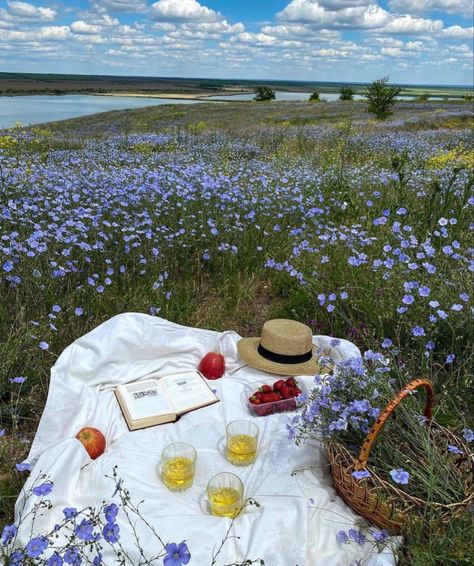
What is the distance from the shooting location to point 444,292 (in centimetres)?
329

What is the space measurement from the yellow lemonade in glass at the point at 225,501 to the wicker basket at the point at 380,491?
0.47 m

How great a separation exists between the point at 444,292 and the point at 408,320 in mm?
306

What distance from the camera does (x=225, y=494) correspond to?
87.4 inches

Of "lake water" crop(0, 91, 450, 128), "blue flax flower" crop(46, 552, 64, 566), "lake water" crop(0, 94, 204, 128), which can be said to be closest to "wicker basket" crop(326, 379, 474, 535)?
"blue flax flower" crop(46, 552, 64, 566)

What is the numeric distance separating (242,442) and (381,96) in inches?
998

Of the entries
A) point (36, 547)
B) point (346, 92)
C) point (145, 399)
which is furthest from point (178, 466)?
point (346, 92)

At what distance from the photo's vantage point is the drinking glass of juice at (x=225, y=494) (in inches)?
86.4

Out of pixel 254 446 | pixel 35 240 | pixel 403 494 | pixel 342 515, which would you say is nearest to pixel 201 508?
pixel 254 446

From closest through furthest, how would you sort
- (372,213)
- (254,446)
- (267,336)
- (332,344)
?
(254,446), (332,344), (267,336), (372,213)

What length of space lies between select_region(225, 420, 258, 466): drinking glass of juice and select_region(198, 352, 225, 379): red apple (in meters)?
0.72

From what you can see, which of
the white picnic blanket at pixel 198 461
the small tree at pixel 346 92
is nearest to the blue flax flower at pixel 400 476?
the white picnic blanket at pixel 198 461

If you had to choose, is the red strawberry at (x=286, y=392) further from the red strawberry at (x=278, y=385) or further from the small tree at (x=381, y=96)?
the small tree at (x=381, y=96)

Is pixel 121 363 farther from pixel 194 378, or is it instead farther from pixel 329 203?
pixel 329 203

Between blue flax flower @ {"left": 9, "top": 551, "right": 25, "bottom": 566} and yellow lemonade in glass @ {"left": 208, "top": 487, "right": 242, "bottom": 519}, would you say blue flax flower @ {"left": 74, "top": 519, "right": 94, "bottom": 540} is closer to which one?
blue flax flower @ {"left": 9, "top": 551, "right": 25, "bottom": 566}
